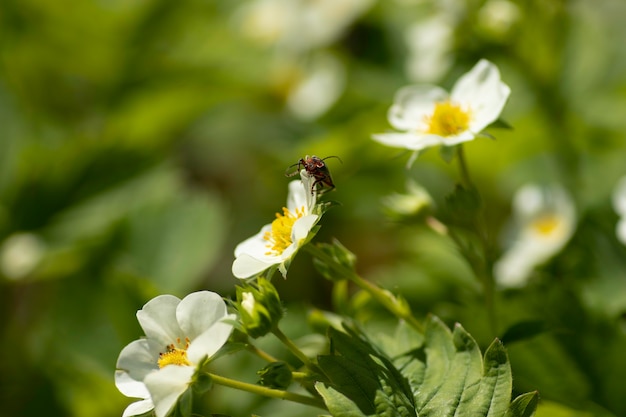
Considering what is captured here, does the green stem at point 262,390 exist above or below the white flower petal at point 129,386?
below

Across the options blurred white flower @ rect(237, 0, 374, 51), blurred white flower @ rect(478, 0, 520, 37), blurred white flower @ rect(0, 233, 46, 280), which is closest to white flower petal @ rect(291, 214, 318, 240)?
blurred white flower @ rect(478, 0, 520, 37)

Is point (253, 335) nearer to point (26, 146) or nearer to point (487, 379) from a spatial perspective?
point (487, 379)

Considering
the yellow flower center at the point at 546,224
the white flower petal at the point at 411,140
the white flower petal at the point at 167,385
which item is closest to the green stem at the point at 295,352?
the white flower petal at the point at 167,385

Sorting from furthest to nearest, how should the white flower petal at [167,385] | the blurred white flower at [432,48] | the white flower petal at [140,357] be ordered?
the blurred white flower at [432,48] < the white flower petal at [140,357] < the white flower petal at [167,385]

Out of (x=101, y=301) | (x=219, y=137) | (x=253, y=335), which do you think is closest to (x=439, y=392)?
(x=253, y=335)

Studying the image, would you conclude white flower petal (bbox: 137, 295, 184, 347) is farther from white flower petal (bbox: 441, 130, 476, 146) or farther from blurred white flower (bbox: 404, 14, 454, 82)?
blurred white flower (bbox: 404, 14, 454, 82)

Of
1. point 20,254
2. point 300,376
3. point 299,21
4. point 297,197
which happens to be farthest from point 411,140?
point 299,21

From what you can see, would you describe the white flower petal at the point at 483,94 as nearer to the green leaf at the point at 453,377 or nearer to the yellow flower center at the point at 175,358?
the green leaf at the point at 453,377
